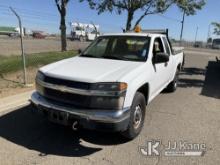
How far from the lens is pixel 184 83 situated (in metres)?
9.22

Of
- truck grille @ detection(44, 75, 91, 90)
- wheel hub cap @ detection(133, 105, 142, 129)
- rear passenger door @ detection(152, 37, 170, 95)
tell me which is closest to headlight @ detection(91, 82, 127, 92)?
truck grille @ detection(44, 75, 91, 90)

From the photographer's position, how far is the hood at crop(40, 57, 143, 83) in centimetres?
373

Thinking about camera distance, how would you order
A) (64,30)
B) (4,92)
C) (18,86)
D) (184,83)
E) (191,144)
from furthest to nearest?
(64,30), (184,83), (18,86), (4,92), (191,144)

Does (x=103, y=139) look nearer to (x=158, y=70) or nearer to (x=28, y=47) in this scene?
(x=158, y=70)

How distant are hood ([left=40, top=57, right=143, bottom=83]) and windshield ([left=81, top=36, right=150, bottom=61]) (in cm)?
31

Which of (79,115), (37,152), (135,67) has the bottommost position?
(37,152)

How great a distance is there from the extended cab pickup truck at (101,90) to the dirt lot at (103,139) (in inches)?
15.9

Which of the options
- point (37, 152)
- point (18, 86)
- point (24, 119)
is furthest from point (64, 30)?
point (37, 152)

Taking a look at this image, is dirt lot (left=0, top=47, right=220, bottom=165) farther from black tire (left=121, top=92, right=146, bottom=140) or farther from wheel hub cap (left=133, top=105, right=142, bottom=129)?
wheel hub cap (left=133, top=105, right=142, bottom=129)

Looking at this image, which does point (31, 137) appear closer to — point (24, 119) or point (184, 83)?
point (24, 119)

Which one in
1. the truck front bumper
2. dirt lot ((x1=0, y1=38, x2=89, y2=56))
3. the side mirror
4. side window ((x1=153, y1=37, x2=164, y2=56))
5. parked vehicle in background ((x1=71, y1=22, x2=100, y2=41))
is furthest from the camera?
dirt lot ((x1=0, y1=38, x2=89, y2=56))

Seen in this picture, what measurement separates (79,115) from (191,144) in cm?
199

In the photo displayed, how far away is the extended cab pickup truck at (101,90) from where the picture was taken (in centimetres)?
361

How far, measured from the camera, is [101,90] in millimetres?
3611
